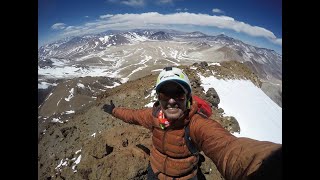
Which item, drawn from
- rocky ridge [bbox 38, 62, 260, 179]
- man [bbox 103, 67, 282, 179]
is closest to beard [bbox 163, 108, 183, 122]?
man [bbox 103, 67, 282, 179]

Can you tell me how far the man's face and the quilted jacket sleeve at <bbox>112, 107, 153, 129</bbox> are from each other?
0.82 m

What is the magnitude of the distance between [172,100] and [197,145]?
100 cm

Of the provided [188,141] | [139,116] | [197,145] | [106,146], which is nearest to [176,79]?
[188,141]

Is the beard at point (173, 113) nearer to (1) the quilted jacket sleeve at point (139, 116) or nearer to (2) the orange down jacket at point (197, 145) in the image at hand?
(2) the orange down jacket at point (197, 145)

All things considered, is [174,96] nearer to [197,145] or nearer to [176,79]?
[176,79]

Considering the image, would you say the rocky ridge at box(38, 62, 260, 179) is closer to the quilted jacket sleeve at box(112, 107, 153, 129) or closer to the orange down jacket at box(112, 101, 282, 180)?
the orange down jacket at box(112, 101, 282, 180)

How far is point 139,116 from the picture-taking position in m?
6.09

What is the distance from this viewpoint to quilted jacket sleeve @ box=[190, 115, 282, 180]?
2418mm
